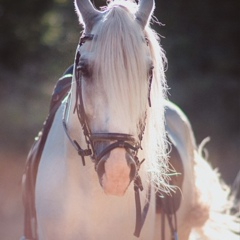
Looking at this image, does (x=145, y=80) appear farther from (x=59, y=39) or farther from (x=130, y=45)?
(x=59, y=39)

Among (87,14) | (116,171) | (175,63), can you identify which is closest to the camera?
(116,171)

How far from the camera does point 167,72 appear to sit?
15031 mm

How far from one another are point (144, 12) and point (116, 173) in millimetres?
931

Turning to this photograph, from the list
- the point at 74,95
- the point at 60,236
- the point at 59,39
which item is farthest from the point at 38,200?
the point at 59,39

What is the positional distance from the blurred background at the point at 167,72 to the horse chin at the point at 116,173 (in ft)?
15.4

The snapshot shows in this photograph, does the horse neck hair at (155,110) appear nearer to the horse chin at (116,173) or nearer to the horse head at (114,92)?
the horse head at (114,92)

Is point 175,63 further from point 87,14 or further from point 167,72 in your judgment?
point 87,14

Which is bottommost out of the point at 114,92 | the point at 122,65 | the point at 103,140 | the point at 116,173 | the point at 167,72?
the point at 116,173

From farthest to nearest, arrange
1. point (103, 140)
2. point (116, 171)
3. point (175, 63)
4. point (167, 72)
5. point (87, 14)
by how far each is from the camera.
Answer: point (175, 63) → point (167, 72) → point (87, 14) → point (103, 140) → point (116, 171)

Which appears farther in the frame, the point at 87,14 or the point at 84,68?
the point at 87,14

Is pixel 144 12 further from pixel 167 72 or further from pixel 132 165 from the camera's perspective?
pixel 167 72

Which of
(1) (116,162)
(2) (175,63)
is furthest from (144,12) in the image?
(2) (175,63)

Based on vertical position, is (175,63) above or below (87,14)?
above

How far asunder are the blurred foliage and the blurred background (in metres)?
0.01
